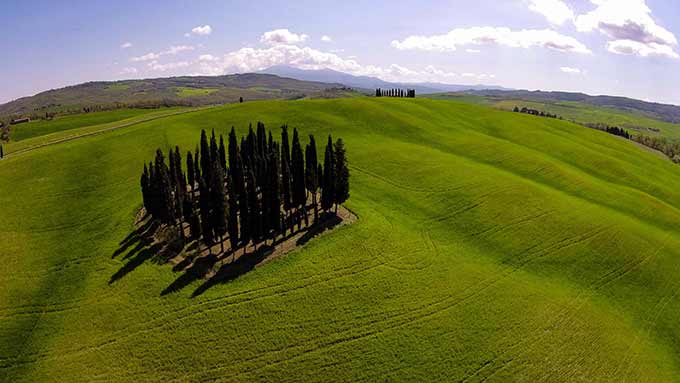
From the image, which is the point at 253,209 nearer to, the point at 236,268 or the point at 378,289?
the point at 236,268

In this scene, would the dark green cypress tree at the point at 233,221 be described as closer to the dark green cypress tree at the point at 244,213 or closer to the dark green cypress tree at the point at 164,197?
the dark green cypress tree at the point at 244,213

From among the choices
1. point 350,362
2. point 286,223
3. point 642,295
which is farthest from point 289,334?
point 642,295

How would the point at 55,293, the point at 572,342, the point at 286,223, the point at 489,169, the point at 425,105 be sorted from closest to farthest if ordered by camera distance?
the point at 572,342, the point at 55,293, the point at 286,223, the point at 489,169, the point at 425,105

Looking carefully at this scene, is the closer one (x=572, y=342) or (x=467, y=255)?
(x=572, y=342)

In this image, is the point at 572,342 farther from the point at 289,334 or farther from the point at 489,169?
the point at 489,169

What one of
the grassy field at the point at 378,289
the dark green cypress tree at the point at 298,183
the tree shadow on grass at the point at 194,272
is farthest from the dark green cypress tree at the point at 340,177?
the tree shadow on grass at the point at 194,272

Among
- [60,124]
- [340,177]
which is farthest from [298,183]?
[60,124]
